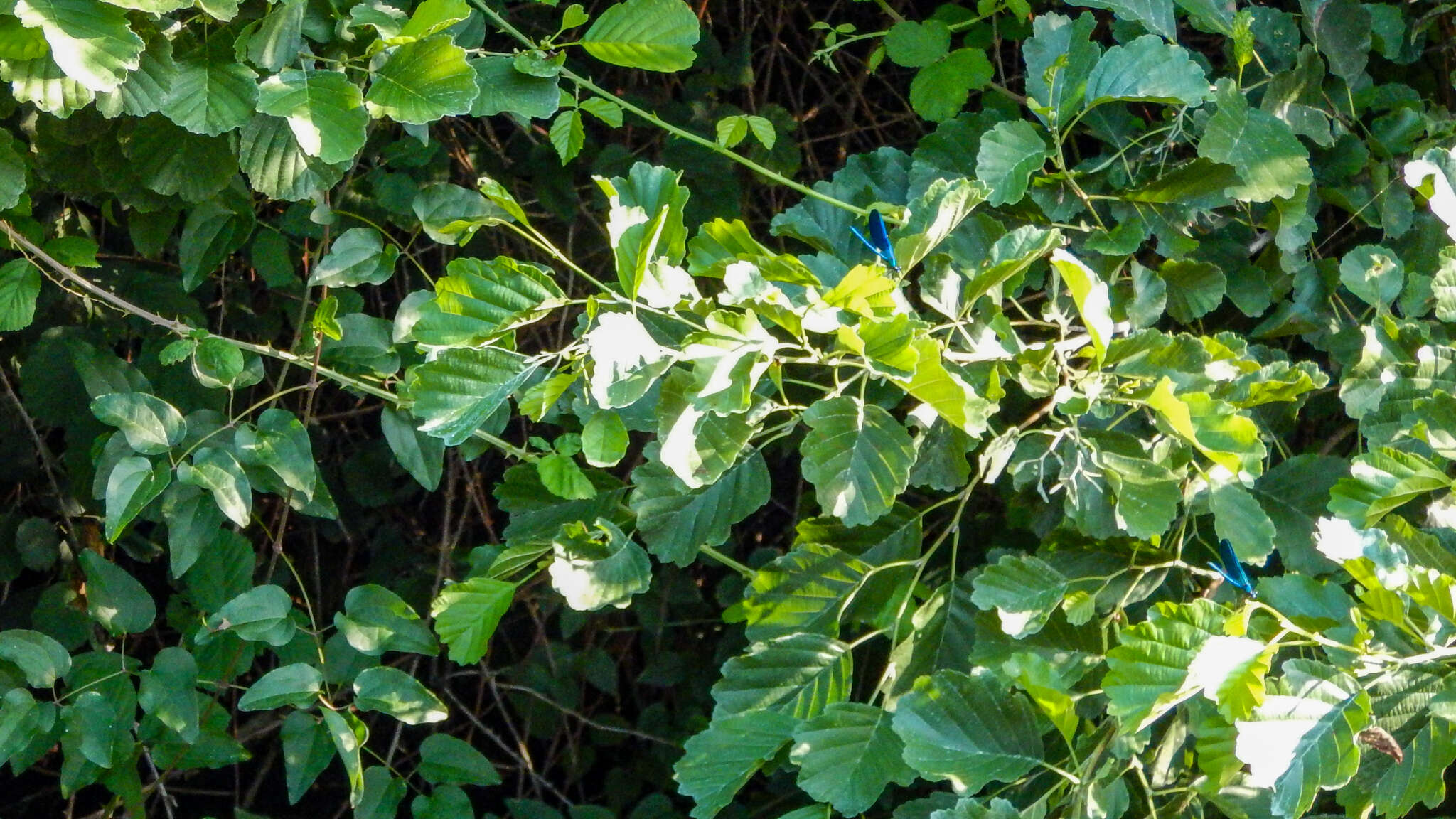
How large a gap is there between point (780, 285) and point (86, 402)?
3.38 ft

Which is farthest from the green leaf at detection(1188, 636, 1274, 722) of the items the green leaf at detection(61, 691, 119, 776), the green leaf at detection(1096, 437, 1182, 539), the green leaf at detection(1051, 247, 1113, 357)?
the green leaf at detection(61, 691, 119, 776)

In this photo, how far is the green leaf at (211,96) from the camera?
1.01m

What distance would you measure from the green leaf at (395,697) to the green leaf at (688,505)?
35 cm

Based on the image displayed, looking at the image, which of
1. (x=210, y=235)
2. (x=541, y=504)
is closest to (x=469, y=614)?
(x=541, y=504)

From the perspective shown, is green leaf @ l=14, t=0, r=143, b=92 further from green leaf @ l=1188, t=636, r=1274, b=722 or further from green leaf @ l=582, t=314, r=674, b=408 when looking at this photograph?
green leaf @ l=1188, t=636, r=1274, b=722

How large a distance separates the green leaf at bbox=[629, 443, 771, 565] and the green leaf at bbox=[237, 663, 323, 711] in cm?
43

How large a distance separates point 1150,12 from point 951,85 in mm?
286

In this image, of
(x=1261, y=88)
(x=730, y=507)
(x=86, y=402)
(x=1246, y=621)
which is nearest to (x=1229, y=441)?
(x=1246, y=621)

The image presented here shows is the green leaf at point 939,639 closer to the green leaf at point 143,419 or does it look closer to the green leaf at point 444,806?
the green leaf at point 444,806

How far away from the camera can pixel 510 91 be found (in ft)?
3.51

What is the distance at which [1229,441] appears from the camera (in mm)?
828

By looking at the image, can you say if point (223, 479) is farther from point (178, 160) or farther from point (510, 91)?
point (510, 91)

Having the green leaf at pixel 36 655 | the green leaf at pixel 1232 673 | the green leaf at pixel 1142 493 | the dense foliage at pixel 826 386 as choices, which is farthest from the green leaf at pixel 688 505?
the green leaf at pixel 36 655

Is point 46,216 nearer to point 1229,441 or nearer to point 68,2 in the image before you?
point 68,2
